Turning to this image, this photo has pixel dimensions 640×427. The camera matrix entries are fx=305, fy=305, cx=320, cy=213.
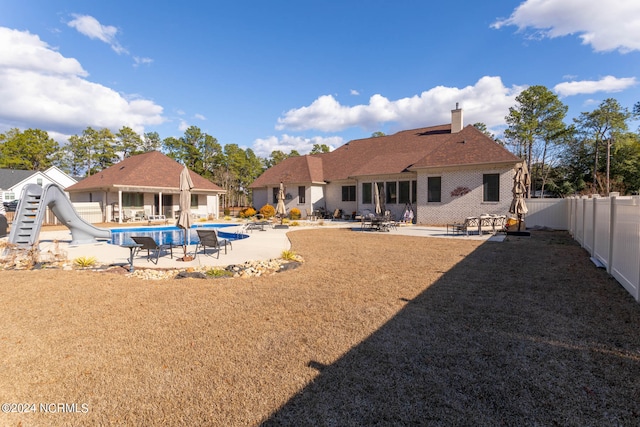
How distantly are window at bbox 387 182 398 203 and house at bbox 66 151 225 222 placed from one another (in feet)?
49.9

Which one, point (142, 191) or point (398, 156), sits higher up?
point (398, 156)

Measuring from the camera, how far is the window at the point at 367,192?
2373cm

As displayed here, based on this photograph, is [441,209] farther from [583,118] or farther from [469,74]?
[583,118]

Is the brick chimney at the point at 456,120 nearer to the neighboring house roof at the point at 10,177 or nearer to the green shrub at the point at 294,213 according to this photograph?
the green shrub at the point at 294,213

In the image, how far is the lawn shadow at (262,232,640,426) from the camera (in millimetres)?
2512

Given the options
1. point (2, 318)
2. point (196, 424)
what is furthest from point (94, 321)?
point (196, 424)

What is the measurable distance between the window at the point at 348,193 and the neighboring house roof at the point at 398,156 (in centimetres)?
99

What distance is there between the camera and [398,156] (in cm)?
2406

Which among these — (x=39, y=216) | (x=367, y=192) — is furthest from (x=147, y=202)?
(x=367, y=192)

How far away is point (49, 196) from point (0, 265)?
3.35 meters

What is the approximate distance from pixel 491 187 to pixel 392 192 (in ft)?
21.9

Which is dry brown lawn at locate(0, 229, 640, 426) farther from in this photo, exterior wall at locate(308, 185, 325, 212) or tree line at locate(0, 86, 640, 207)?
tree line at locate(0, 86, 640, 207)

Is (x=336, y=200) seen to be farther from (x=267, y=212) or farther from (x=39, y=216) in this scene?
(x=39, y=216)

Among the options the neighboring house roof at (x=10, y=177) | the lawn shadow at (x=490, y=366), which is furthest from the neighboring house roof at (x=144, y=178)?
the lawn shadow at (x=490, y=366)
